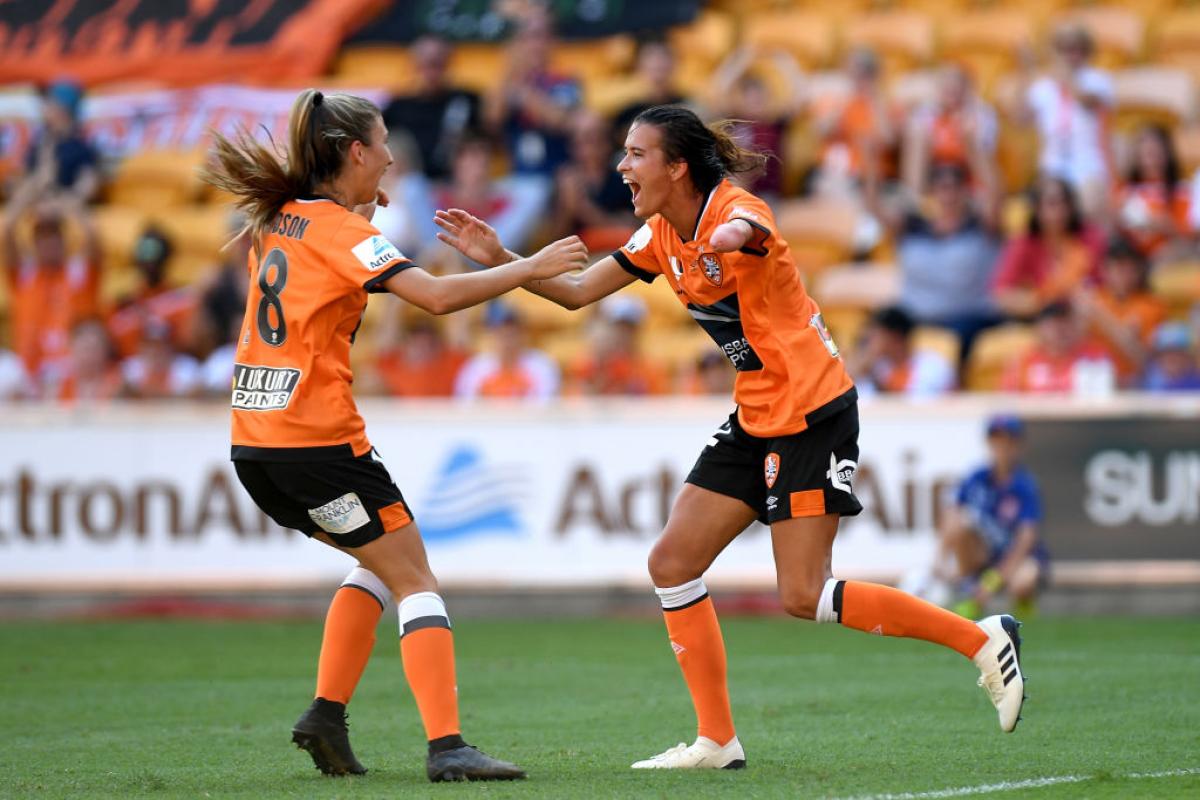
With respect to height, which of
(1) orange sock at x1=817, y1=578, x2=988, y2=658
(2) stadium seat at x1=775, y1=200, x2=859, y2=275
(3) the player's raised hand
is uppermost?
(2) stadium seat at x1=775, y1=200, x2=859, y2=275

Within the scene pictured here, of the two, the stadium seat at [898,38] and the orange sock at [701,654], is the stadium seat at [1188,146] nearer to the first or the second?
the stadium seat at [898,38]

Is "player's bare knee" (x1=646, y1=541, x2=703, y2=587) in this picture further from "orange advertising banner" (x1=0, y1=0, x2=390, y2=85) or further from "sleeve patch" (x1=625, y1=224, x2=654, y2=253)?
"orange advertising banner" (x1=0, y1=0, x2=390, y2=85)

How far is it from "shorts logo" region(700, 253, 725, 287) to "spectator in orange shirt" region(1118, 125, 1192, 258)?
27.2 ft

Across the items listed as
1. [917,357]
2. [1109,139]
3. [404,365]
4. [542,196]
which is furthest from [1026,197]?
[404,365]

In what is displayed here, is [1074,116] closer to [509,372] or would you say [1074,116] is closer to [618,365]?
[618,365]

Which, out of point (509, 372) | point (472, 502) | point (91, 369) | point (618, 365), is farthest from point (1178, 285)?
point (91, 369)

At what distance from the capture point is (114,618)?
12406 millimetres

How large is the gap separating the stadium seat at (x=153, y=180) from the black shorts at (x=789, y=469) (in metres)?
11.3

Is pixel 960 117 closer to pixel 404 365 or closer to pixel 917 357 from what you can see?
pixel 917 357

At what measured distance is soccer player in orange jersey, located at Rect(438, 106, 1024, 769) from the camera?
5.77m

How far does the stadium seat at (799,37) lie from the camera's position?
1609 cm

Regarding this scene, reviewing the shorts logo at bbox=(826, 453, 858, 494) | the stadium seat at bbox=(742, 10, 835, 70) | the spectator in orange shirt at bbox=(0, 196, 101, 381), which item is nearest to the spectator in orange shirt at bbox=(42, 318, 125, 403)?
the spectator in orange shirt at bbox=(0, 196, 101, 381)

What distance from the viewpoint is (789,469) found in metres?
5.77

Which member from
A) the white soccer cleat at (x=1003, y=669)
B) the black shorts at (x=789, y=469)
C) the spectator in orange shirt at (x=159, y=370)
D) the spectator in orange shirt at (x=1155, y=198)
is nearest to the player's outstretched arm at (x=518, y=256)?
the black shorts at (x=789, y=469)
